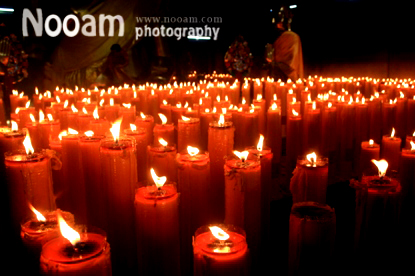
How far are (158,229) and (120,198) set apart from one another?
27cm

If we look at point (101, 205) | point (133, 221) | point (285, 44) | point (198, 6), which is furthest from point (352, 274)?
point (198, 6)

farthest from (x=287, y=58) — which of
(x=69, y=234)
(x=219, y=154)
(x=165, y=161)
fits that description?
(x=69, y=234)

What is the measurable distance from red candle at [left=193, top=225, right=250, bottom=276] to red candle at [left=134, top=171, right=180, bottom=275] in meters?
0.22

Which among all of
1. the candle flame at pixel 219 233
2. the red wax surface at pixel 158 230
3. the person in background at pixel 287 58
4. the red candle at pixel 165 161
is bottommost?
the red wax surface at pixel 158 230

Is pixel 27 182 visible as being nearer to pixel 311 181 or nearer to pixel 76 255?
pixel 76 255

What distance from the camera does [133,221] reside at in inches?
49.5

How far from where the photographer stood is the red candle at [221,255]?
2.54 feet

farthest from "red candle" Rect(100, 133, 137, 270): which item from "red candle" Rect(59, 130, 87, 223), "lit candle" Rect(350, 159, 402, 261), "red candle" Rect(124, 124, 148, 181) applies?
"lit candle" Rect(350, 159, 402, 261)

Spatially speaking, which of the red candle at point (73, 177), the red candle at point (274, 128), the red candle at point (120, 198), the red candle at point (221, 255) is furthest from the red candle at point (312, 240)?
the red candle at point (274, 128)

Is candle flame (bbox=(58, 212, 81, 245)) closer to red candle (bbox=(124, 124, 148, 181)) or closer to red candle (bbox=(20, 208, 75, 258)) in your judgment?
red candle (bbox=(20, 208, 75, 258))

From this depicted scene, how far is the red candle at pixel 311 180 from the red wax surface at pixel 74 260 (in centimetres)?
75

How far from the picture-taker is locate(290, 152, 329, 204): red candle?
130 centimetres

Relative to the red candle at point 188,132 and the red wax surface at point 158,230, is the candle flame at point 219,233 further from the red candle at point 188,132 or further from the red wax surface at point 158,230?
the red candle at point 188,132

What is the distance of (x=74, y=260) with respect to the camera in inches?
29.2
